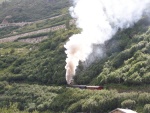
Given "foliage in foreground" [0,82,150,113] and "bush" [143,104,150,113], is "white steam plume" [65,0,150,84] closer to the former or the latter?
"foliage in foreground" [0,82,150,113]

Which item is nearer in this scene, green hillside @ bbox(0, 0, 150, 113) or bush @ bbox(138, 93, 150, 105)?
bush @ bbox(138, 93, 150, 105)

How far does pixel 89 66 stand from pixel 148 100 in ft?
117

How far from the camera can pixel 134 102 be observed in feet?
236

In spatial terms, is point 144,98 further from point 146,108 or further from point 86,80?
point 86,80

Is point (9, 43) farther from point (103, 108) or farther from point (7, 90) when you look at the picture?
point (103, 108)

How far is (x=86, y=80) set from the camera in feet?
332

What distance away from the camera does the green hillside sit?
259ft

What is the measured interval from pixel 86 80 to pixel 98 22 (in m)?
17.0

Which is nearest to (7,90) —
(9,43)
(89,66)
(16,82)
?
(16,82)

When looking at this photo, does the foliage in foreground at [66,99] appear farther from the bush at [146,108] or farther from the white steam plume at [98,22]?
the white steam plume at [98,22]

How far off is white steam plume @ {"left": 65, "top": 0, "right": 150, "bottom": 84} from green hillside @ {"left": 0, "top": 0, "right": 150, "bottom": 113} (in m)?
2.35

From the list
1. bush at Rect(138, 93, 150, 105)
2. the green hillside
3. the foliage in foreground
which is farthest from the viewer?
the green hillside

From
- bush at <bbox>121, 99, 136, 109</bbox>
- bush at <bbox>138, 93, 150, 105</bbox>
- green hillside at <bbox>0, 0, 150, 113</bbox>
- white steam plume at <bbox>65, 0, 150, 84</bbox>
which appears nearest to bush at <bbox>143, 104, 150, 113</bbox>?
green hillside at <bbox>0, 0, 150, 113</bbox>

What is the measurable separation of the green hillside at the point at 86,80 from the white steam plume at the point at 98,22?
2.35 meters
